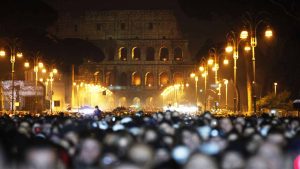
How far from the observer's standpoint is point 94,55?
308 ft

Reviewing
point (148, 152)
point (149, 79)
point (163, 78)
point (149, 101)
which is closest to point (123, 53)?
point (149, 79)

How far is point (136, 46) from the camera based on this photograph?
519 feet

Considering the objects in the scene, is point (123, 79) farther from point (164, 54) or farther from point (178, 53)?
point (178, 53)

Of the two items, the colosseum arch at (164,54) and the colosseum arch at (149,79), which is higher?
the colosseum arch at (164,54)

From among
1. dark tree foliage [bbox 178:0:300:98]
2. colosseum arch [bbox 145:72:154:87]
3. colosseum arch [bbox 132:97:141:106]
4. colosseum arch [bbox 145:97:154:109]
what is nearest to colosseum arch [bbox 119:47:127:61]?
colosseum arch [bbox 145:72:154:87]

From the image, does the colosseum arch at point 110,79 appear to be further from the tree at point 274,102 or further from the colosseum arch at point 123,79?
the tree at point 274,102

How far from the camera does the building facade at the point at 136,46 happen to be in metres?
152

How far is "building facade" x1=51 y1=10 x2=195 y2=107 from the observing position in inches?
5989

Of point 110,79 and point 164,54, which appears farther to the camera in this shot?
A: point 164,54

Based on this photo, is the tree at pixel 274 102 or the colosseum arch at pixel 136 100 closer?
the tree at pixel 274 102

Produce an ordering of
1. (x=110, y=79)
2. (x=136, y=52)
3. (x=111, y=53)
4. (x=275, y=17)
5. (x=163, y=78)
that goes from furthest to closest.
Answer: (x=136, y=52) < (x=111, y=53) < (x=163, y=78) < (x=110, y=79) < (x=275, y=17)

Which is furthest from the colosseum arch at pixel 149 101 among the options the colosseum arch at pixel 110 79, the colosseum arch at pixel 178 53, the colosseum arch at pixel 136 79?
the colosseum arch at pixel 178 53

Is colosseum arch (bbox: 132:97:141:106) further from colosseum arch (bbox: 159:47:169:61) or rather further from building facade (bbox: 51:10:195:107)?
colosseum arch (bbox: 159:47:169:61)

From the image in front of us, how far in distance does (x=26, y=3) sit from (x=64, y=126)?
114 ft
